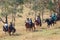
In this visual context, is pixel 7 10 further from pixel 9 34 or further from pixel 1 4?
pixel 9 34

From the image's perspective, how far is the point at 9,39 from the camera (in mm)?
21125

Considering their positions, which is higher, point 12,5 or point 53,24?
point 12,5

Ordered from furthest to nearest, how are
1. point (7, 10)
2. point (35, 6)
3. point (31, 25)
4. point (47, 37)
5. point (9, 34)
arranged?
point (35, 6)
point (7, 10)
point (31, 25)
point (9, 34)
point (47, 37)

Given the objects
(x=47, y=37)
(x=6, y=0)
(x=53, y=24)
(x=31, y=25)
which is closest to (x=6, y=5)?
(x=6, y=0)

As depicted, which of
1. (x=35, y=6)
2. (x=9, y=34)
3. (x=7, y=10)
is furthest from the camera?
(x=35, y=6)

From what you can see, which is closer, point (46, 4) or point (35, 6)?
point (46, 4)

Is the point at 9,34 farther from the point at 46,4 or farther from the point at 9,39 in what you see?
the point at 46,4

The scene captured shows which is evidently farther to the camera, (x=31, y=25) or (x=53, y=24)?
(x=53, y=24)

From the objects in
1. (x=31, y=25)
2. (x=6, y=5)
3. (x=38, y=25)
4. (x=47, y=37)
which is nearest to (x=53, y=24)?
(x=38, y=25)

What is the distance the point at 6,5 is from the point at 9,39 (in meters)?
6.70

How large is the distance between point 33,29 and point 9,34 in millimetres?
3731

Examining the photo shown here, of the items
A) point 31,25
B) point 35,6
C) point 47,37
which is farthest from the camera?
point 35,6

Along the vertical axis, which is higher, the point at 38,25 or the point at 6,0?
the point at 6,0

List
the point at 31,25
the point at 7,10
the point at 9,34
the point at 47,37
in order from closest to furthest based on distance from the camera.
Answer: the point at 47,37 < the point at 9,34 < the point at 31,25 < the point at 7,10
